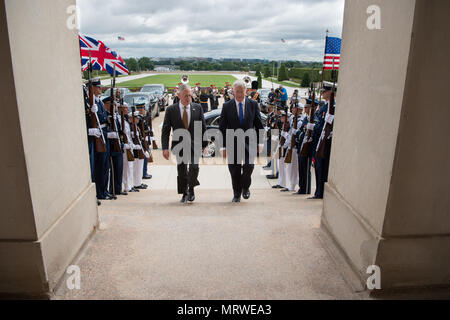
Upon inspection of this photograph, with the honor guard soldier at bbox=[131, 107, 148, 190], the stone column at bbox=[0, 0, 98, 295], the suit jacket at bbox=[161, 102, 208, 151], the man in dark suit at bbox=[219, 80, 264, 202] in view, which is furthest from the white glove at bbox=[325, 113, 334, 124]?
the honor guard soldier at bbox=[131, 107, 148, 190]

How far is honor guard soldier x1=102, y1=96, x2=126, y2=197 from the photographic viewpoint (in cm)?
639

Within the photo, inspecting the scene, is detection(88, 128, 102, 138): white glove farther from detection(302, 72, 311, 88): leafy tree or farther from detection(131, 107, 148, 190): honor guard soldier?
detection(302, 72, 311, 88): leafy tree

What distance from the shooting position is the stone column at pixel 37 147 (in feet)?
6.99

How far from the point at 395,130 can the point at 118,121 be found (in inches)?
217

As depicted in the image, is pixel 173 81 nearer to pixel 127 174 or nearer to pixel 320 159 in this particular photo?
pixel 127 174

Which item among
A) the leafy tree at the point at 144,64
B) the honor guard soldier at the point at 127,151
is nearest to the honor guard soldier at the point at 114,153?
the honor guard soldier at the point at 127,151

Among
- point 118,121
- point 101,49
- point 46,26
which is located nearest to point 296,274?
point 46,26

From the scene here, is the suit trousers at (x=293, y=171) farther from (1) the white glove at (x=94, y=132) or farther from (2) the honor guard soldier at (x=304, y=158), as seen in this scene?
(1) the white glove at (x=94, y=132)

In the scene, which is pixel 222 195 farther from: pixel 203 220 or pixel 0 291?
pixel 0 291

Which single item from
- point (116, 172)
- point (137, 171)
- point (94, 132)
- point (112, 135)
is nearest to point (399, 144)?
point (94, 132)

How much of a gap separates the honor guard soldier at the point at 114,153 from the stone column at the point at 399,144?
454 centimetres

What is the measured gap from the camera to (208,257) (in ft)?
10.4

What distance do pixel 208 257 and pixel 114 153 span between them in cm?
404
